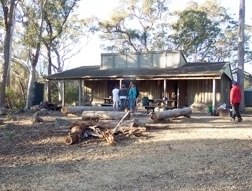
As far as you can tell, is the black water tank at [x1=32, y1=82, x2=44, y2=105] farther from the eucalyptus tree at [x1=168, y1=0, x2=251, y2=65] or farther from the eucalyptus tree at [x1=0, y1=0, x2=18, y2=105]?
the eucalyptus tree at [x1=168, y1=0, x2=251, y2=65]

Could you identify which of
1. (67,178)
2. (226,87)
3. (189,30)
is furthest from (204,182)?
(189,30)

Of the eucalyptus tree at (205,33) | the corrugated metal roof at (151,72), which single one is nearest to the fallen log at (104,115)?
the corrugated metal roof at (151,72)

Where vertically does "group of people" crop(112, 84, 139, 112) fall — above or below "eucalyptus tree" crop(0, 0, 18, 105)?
below

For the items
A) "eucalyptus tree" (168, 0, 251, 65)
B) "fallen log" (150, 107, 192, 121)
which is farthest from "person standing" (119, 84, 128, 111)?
"eucalyptus tree" (168, 0, 251, 65)

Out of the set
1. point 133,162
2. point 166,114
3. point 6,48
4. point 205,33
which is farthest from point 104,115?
point 205,33

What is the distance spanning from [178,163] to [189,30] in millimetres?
35022

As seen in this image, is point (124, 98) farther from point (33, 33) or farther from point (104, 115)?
point (33, 33)

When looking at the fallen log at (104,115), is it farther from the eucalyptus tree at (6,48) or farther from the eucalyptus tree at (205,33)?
the eucalyptus tree at (205,33)

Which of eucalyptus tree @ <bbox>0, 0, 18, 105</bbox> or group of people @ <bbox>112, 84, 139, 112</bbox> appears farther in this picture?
eucalyptus tree @ <bbox>0, 0, 18, 105</bbox>

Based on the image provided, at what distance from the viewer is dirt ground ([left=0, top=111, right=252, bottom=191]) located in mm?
6086

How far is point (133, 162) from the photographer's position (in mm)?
7652

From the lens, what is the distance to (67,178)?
652cm

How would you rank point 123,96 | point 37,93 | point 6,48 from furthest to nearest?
point 37,93 < point 6,48 < point 123,96

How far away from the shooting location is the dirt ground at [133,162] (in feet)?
20.0
